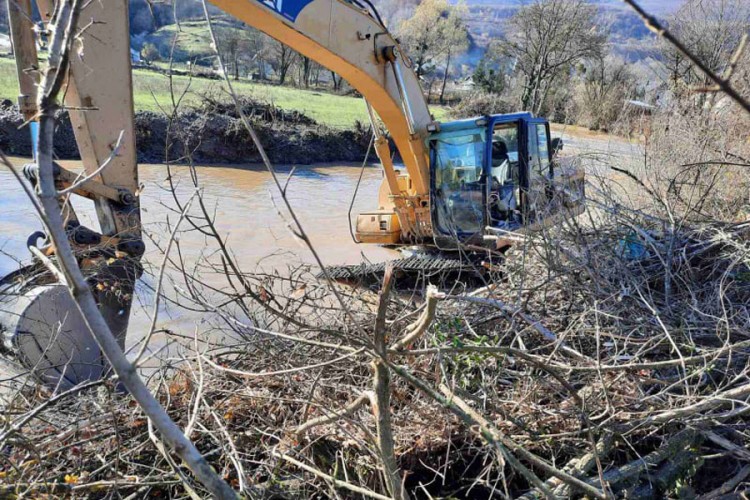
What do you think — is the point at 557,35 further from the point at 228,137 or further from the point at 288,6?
the point at 288,6

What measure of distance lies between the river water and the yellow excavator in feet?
3.97

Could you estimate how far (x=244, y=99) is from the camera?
2294cm

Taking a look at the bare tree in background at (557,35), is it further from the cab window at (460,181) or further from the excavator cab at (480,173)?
the cab window at (460,181)

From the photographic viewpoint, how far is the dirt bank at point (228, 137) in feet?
60.4

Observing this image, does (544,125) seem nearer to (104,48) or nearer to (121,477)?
(104,48)

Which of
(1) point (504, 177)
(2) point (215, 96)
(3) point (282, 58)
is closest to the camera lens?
(1) point (504, 177)

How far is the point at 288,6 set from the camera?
5.21 meters

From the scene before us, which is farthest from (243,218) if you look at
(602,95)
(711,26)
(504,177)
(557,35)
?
(557,35)

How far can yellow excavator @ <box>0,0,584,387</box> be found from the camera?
3799 mm

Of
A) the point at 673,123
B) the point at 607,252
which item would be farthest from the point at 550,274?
the point at 673,123

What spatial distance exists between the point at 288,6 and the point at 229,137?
16968 millimetres

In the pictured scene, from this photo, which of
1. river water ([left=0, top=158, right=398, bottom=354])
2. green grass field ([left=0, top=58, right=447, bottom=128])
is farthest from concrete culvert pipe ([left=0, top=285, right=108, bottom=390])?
green grass field ([left=0, top=58, right=447, bottom=128])

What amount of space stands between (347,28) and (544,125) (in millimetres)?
2975

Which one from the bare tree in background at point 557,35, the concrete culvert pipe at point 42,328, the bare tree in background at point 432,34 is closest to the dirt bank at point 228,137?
the bare tree in background at point 557,35
